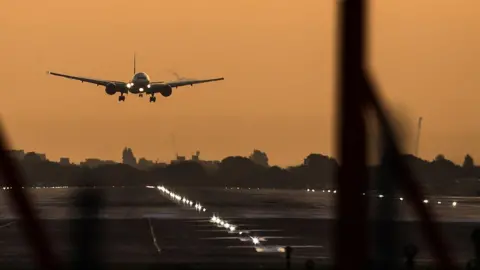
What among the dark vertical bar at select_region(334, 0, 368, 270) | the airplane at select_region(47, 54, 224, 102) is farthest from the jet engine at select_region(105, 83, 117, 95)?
the dark vertical bar at select_region(334, 0, 368, 270)

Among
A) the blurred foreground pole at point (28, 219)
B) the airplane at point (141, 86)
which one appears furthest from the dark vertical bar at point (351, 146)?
the airplane at point (141, 86)

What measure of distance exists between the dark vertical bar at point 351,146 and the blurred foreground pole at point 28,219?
230 centimetres

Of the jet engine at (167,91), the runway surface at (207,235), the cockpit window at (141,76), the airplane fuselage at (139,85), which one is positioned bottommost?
the runway surface at (207,235)

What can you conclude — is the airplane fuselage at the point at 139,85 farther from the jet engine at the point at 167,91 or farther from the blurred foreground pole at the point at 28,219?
the blurred foreground pole at the point at 28,219

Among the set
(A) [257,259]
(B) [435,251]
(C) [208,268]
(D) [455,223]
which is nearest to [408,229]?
(D) [455,223]

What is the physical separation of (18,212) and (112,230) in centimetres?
4958

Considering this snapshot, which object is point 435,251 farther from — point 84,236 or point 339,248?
point 84,236

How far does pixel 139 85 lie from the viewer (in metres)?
112

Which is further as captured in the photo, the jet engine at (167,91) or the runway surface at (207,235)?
the jet engine at (167,91)

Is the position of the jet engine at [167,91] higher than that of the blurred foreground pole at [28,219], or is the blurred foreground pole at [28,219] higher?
the jet engine at [167,91]

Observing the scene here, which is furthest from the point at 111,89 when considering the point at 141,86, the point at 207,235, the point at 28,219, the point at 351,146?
the point at 351,146

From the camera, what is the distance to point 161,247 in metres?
44.9

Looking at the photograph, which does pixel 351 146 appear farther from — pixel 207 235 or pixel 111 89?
pixel 111 89

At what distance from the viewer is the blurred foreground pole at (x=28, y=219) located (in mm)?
8109
